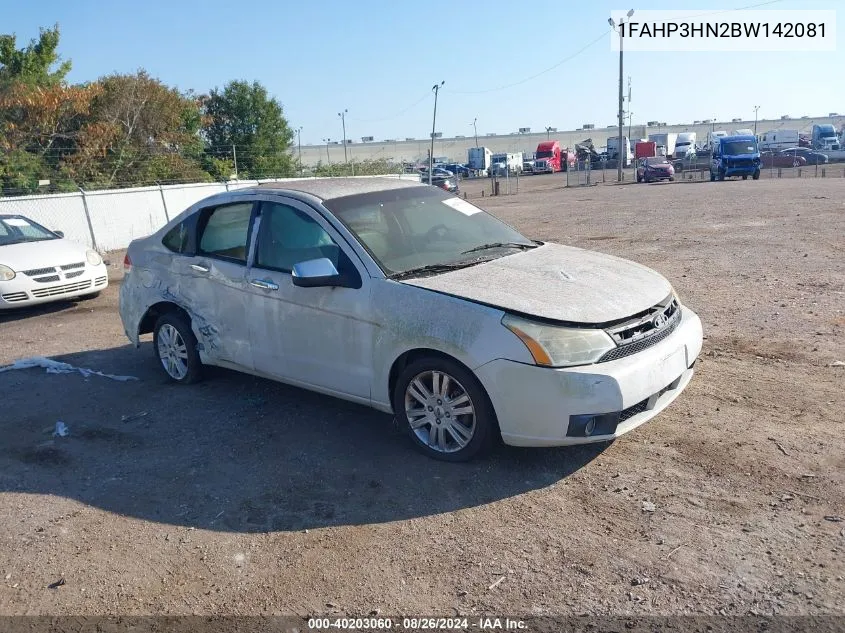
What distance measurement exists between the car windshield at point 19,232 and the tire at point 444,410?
8.47 metres

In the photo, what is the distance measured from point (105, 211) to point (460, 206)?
1439cm

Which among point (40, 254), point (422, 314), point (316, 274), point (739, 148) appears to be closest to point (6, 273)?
point (40, 254)

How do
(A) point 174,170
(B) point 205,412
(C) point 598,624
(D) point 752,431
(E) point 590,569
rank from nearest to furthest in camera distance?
(C) point 598,624 < (E) point 590,569 < (D) point 752,431 < (B) point 205,412 < (A) point 174,170

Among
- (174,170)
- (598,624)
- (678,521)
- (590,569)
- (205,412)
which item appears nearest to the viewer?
(598,624)

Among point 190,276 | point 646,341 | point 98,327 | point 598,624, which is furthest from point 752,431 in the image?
point 98,327

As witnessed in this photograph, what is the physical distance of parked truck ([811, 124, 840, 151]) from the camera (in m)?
68.7

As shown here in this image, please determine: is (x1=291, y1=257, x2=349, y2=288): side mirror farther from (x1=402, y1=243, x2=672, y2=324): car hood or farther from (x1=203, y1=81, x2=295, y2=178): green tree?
(x1=203, y1=81, x2=295, y2=178): green tree

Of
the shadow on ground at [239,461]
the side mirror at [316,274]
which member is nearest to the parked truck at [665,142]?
the shadow on ground at [239,461]

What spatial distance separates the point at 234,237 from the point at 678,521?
3.82 m

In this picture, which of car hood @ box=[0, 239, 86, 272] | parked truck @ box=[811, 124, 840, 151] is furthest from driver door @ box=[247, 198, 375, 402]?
parked truck @ box=[811, 124, 840, 151]

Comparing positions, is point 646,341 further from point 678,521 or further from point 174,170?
point 174,170

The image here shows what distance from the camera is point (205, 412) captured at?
5945 mm

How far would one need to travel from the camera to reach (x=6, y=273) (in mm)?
10102

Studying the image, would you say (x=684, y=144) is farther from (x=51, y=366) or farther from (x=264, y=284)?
(x=264, y=284)
